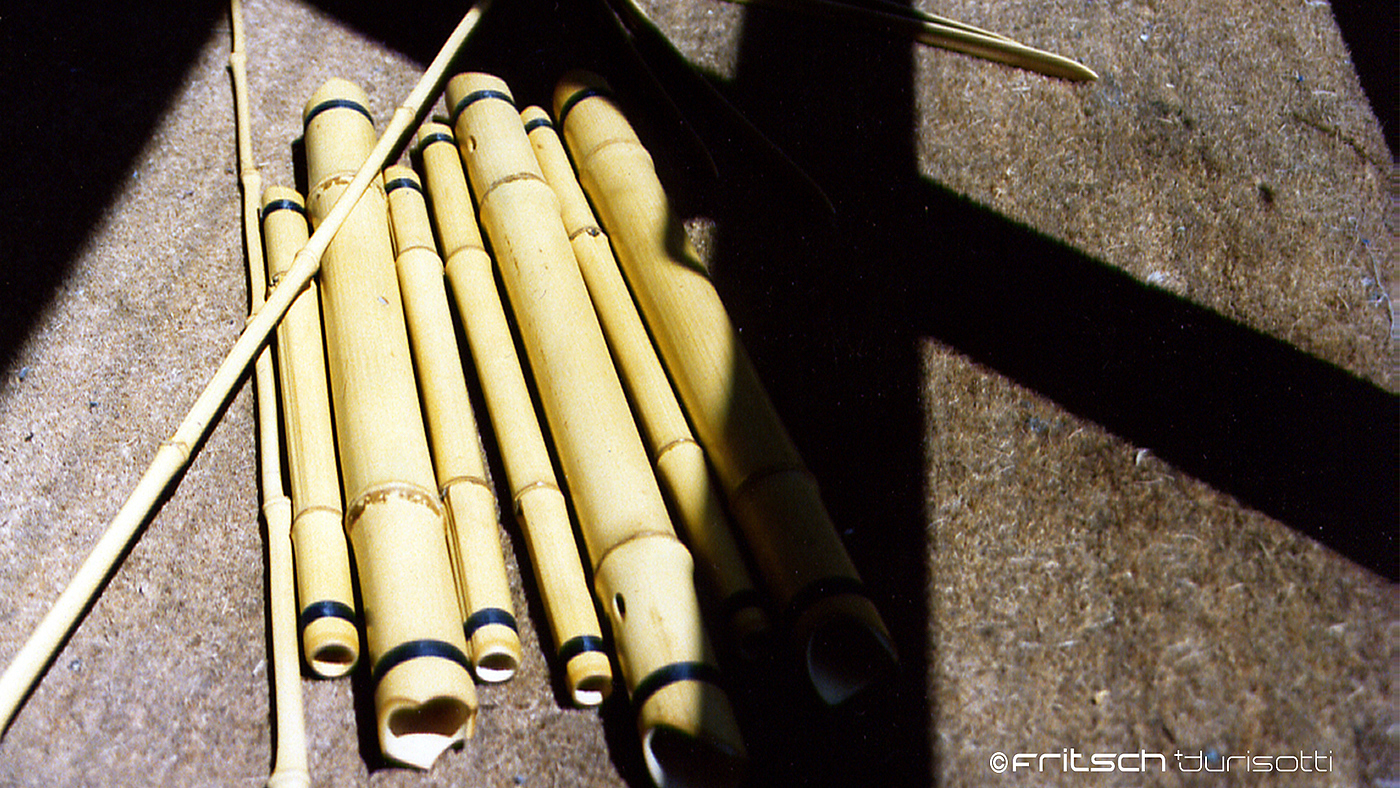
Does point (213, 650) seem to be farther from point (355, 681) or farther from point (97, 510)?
point (97, 510)

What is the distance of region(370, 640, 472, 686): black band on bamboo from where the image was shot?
1.47 m

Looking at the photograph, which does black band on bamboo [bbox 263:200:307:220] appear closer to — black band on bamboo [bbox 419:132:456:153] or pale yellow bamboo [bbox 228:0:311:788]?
pale yellow bamboo [bbox 228:0:311:788]

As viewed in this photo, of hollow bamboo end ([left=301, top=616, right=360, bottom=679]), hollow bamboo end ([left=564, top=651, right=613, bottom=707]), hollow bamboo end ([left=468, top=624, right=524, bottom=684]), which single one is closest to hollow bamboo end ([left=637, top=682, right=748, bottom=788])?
hollow bamboo end ([left=564, top=651, right=613, bottom=707])

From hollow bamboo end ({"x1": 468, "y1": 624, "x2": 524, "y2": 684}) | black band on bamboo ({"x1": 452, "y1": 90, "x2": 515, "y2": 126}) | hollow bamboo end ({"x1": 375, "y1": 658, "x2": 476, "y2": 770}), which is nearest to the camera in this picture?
hollow bamboo end ({"x1": 375, "y1": 658, "x2": 476, "y2": 770})

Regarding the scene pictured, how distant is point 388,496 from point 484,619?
28 cm

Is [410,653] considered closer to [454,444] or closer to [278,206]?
[454,444]


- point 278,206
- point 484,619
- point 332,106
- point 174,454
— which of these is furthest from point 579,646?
point 332,106

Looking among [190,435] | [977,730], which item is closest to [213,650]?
[190,435]

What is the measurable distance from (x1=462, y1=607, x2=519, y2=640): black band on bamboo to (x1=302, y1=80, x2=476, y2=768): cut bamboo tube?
2 centimetres

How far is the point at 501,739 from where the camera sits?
5.29ft

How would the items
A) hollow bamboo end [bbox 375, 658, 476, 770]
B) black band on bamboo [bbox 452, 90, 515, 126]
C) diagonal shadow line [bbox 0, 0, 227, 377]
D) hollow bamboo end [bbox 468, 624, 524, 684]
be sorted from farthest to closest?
1. black band on bamboo [bbox 452, 90, 515, 126]
2. diagonal shadow line [bbox 0, 0, 227, 377]
3. hollow bamboo end [bbox 468, 624, 524, 684]
4. hollow bamboo end [bbox 375, 658, 476, 770]

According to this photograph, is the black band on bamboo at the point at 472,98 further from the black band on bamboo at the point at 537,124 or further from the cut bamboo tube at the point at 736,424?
the cut bamboo tube at the point at 736,424

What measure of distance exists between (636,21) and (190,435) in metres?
1.63

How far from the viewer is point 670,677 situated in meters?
1.50
